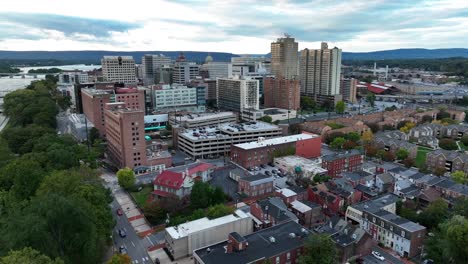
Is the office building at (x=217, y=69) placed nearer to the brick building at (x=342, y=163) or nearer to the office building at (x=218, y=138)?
the office building at (x=218, y=138)

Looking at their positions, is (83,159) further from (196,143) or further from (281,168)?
(281,168)

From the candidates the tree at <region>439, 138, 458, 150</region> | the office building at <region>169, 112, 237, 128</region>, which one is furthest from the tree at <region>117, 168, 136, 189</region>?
the tree at <region>439, 138, 458, 150</region>

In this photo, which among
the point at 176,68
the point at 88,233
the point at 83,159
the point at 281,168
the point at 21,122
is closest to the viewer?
the point at 88,233

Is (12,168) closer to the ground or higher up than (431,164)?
higher up

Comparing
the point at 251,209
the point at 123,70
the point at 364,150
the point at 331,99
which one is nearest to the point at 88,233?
the point at 251,209

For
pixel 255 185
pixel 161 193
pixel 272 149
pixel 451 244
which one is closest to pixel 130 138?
pixel 161 193

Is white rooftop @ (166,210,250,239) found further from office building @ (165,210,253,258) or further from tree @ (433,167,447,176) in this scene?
tree @ (433,167,447,176)

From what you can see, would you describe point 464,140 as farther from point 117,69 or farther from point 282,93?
point 117,69
